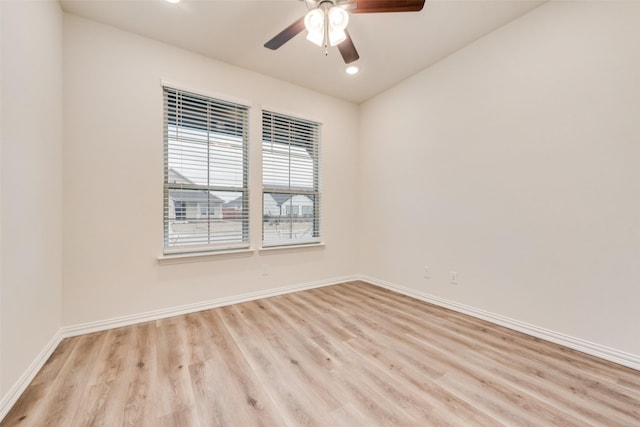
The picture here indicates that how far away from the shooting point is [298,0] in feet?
7.25

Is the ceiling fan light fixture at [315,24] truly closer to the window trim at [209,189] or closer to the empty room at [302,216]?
the empty room at [302,216]

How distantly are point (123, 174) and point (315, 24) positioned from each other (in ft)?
7.20

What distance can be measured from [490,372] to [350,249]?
258 cm

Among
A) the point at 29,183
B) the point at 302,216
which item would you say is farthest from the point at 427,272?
the point at 29,183

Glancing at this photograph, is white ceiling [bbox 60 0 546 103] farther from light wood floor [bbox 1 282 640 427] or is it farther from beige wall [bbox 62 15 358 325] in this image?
light wood floor [bbox 1 282 640 427]

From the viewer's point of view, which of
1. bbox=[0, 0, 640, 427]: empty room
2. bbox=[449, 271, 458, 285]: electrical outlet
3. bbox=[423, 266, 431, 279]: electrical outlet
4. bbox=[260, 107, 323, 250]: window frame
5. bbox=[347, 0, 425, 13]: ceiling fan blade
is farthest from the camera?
bbox=[260, 107, 323, 250]: window frame

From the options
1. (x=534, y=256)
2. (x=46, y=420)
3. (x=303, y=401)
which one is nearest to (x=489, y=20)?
(x=534, y=256)

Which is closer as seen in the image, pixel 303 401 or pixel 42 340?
pixel 303 401

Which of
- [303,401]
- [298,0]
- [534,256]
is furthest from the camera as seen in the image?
[534,256]

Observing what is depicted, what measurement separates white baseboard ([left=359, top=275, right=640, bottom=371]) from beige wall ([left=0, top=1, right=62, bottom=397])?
3526 millimetres

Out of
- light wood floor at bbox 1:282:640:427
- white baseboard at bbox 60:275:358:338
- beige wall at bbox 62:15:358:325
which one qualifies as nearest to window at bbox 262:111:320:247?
beige wall at bbox 62:15:358:325

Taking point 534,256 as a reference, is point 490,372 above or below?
below

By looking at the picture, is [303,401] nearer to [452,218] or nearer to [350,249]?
[452,218]

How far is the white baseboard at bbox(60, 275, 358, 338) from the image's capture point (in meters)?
2.38
